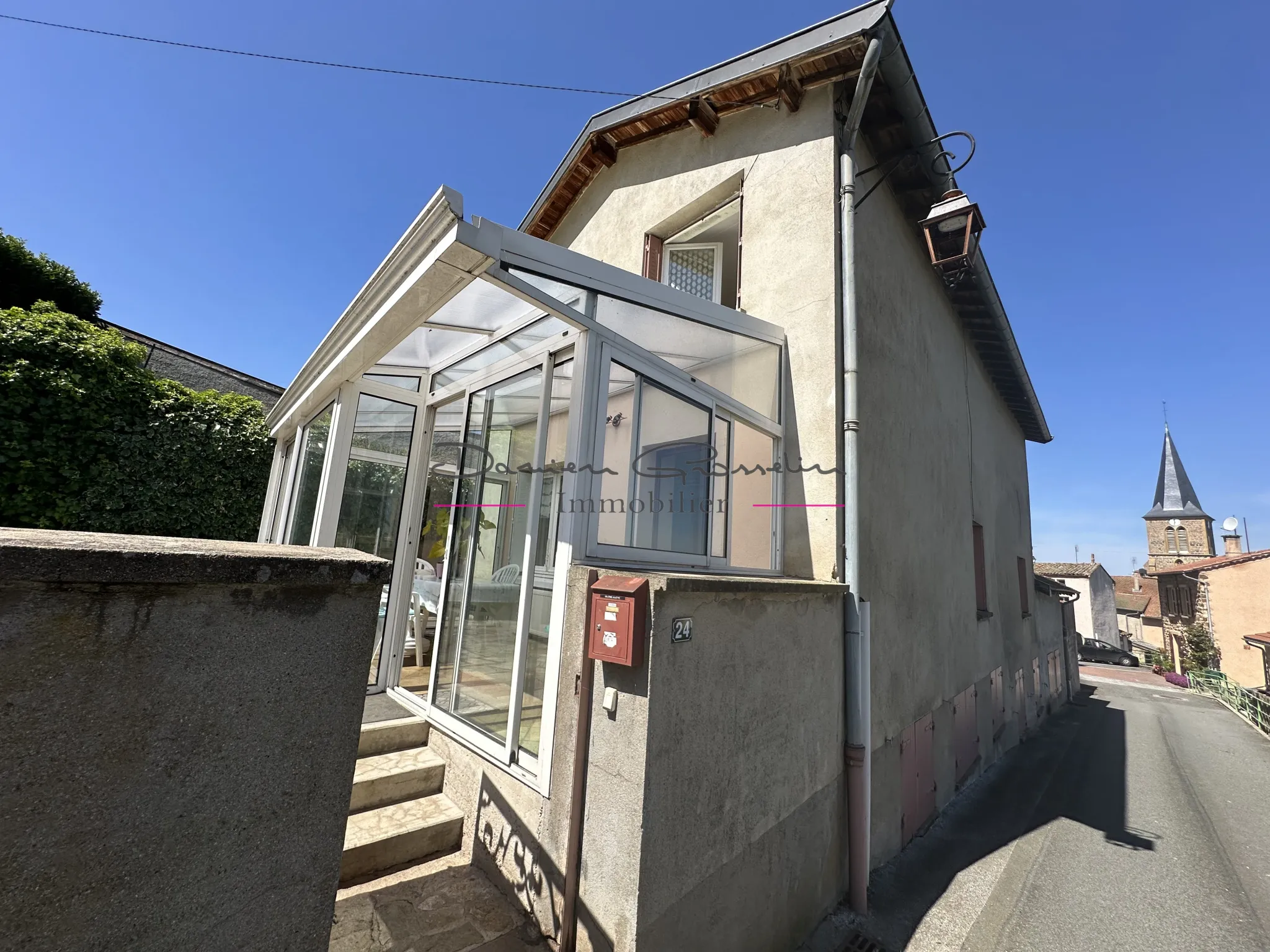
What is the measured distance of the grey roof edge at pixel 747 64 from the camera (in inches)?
186

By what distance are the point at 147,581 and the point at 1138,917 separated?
7171 mm

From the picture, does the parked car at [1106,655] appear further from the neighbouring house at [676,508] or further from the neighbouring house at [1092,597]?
the neighbouring house at [676,508]

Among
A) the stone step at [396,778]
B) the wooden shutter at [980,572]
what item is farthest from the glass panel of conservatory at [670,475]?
the wooden shutter at [980,572]

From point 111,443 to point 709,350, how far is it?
7286 millimetres

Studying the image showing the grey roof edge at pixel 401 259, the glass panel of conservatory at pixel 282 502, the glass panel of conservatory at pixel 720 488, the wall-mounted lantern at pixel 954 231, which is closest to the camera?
the grey roof edge at pixel 401 259

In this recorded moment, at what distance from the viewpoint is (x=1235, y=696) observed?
773 inches

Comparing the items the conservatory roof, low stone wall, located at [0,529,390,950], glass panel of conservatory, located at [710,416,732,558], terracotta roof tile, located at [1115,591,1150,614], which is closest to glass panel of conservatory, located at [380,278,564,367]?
the conservatory roof

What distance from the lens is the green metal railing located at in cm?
1546

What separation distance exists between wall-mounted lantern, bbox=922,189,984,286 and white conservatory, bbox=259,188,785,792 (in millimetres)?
2202

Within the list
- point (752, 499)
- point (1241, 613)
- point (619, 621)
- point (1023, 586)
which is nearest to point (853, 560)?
point (752, 499)

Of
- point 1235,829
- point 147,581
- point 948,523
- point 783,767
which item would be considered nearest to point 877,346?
point 948,523

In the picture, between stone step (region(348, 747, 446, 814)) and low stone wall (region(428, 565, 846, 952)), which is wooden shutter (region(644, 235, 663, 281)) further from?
stone step (region(348, 747, 446, 814))

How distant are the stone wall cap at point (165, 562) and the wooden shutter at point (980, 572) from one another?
9965 mm

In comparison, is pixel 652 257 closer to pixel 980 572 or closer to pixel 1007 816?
pixel 980 572
